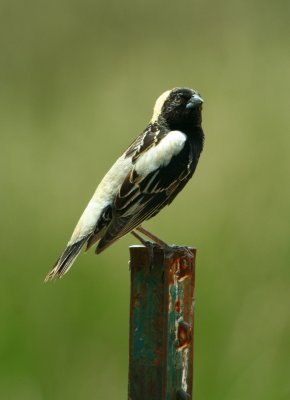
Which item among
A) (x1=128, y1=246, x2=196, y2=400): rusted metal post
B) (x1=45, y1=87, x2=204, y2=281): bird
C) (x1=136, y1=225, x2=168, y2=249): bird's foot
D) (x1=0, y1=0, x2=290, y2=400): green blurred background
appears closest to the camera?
(x1=128, y1=246, x2=196, y2=400): rusted metal post

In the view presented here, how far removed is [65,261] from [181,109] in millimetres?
913

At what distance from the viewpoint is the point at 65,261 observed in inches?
142

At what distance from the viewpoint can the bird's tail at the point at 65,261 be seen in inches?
141

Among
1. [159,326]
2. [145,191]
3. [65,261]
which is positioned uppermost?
[145,191]

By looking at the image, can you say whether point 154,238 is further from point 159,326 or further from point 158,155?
point 159,326

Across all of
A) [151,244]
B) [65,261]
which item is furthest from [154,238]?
[65,261]

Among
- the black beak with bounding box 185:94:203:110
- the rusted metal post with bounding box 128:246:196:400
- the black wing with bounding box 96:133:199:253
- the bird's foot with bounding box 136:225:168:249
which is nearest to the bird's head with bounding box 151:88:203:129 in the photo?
the black beak with bounding box 185:94:203:110

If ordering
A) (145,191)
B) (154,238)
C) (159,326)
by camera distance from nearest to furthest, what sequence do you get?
(159,326) < (154,238) < (145,191)

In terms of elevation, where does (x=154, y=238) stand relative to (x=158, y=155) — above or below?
below

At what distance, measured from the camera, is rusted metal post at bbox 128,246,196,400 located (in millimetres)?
2602

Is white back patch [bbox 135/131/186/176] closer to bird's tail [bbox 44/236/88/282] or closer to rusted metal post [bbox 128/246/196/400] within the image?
bird's tail [bbox 44/236/88/282]

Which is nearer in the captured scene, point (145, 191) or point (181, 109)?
point (145, 191)

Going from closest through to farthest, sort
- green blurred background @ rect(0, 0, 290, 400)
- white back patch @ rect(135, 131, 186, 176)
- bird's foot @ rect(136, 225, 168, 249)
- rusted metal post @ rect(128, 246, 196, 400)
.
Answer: rusted metal post @ rect(128, 246, 196, 400)
bird's foot @ rect(136, 225, 168, 249)
white back patch @ rect(135, 131, 186, 176)
green blurred background @ rect(0, 0, 290, 400)

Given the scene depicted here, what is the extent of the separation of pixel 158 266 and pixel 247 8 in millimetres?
3299
